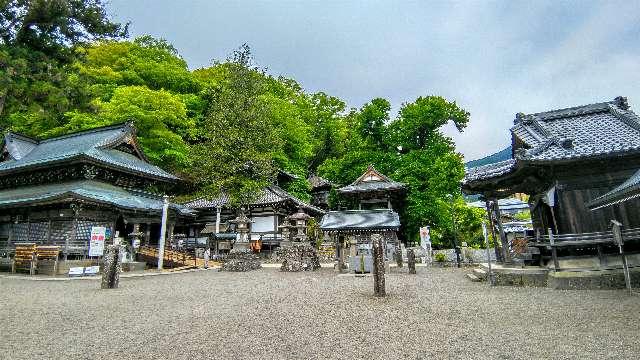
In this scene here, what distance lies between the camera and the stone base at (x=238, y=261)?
19.3m

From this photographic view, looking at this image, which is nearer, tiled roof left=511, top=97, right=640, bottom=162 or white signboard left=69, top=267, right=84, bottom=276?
tiled roof left=511, top=97, right=640, bottom=162

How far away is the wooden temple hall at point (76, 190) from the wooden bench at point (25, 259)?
1.15 metres

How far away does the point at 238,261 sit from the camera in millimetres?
19391

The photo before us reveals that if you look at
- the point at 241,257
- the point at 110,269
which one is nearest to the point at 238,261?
the point at 241,257

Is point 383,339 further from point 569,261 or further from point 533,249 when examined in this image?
point 533,249

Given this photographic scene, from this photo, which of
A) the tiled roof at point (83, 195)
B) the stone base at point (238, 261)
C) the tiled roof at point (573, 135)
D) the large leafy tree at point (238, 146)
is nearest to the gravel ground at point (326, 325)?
the tiled roof at point (573, 135)

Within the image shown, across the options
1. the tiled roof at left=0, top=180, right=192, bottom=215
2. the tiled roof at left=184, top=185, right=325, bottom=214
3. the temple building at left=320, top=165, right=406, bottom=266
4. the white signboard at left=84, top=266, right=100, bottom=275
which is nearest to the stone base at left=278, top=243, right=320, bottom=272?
the temple building at left=320, top=165, right=406, bottom=266

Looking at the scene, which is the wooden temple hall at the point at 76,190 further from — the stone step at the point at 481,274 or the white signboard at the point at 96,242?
the stone step at the point at 481,274

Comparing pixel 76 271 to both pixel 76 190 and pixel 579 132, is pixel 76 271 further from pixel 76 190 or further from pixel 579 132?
pixel 579 132

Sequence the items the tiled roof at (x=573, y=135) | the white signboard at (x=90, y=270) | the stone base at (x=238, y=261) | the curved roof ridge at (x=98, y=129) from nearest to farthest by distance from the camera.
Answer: the tiled roof at (x=573, y=135) → the white signboard at (x=90, y=270) → the stone base at (x=238, y=261) → the curved roof ridge at (x=98, y=129)

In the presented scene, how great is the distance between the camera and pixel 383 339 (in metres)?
5.14

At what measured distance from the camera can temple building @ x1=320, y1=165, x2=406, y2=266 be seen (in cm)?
2209

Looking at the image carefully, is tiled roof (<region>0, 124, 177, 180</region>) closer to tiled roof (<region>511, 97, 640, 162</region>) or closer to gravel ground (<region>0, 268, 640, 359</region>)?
gravel ground (<region>0, 268, 640, 359</region>)

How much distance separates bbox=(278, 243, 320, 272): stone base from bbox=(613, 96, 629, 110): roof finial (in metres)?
16.2
